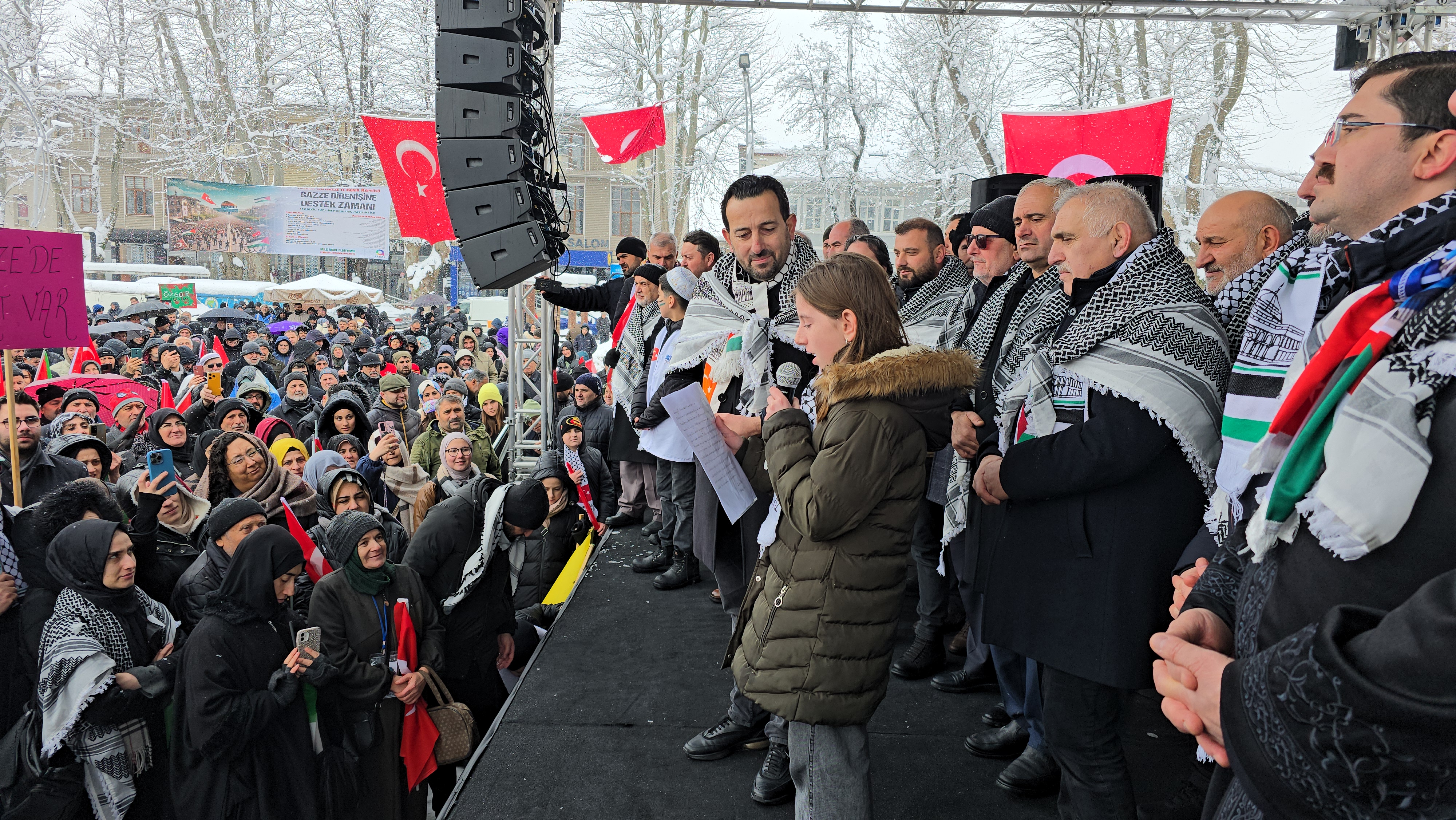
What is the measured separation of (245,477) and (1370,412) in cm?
456

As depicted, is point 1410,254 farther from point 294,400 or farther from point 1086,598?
point 294,400

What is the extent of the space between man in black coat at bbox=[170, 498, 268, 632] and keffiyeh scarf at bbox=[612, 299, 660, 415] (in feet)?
8.75

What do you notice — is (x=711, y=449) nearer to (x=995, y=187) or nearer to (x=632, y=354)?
(x=995, y=187)

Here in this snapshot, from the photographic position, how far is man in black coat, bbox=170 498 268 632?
3395 mm

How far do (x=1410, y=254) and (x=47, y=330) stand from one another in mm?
5637

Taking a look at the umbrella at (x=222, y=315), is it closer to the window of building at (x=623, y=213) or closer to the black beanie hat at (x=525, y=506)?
the black beanie hat at (x=525, y=506)

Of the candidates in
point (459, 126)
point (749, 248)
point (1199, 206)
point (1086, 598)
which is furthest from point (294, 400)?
point (1199, 206)

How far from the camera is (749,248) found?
3.17 m

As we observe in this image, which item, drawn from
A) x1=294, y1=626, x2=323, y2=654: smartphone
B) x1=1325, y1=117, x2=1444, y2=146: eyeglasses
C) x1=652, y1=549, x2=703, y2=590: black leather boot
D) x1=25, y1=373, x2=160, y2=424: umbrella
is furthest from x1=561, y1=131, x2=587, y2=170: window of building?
x1=1325, y1=117, x2=1444, y2=146: eyeglasses

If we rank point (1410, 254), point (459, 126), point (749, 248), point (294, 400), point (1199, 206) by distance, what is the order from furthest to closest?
1. point (1199, 206)
2. point (294, 400)
3. point (459, 126)
4. point (749, 248)
5. point (1410, 254)

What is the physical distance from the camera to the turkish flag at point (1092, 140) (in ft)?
19.5

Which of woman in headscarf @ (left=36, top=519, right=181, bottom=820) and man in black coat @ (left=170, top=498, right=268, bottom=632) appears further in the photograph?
man in black coat @ (left=170, top=498, right=268, bottom=632)

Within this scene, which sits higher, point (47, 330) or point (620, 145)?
point (620, 145)

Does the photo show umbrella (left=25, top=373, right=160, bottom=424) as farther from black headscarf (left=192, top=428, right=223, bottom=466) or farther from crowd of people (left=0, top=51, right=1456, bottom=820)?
black headscarf (left=192, top=428, right=223, bottom=466)
